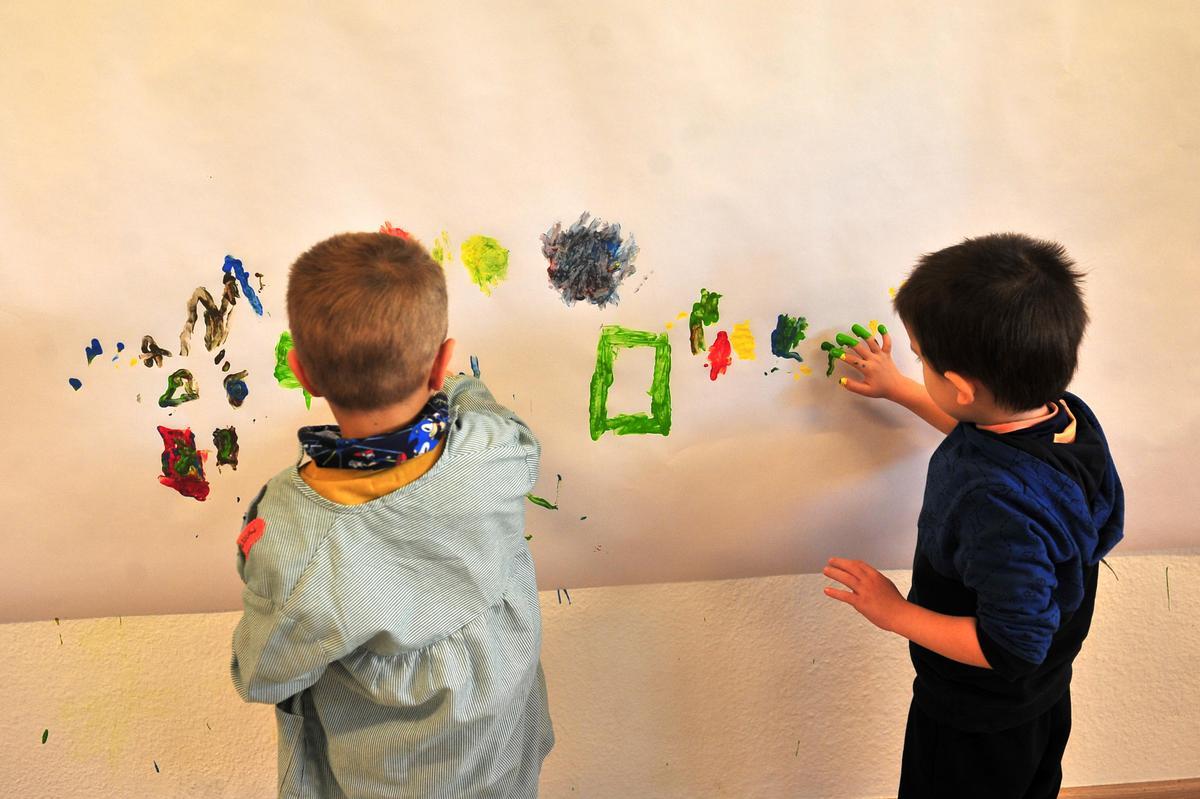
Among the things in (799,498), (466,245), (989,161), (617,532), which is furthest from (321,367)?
Result: (989,161)

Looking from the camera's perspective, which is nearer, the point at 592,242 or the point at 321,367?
the point at 321,367

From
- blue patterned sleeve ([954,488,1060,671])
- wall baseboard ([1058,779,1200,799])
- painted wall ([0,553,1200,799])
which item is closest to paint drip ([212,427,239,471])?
painted wall ([0,553,1200,799])

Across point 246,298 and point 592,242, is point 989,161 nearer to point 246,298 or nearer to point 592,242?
point 592,242

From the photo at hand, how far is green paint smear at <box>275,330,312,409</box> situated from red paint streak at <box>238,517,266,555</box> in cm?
26

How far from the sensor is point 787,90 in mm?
929

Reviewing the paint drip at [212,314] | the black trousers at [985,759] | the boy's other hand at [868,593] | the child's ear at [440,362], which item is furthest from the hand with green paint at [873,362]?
the paint drip at [212,314]

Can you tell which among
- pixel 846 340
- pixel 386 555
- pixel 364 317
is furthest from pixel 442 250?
pixel 846 340

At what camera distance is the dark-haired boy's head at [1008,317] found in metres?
0.77

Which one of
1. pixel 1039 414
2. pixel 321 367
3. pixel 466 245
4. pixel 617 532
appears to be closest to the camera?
pixel 321 367

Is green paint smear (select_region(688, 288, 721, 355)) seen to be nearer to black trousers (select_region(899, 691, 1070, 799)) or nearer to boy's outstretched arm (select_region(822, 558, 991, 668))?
boy's outstretched arm (select_region(822, 558, 991, 668))

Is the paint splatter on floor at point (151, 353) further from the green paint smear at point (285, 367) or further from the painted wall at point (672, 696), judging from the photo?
the painted wall at point (672, 696)

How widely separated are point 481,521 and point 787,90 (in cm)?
58

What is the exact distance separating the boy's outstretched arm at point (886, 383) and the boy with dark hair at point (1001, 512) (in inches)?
4.1

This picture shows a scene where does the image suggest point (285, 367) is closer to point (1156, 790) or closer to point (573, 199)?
point (573, 199)
